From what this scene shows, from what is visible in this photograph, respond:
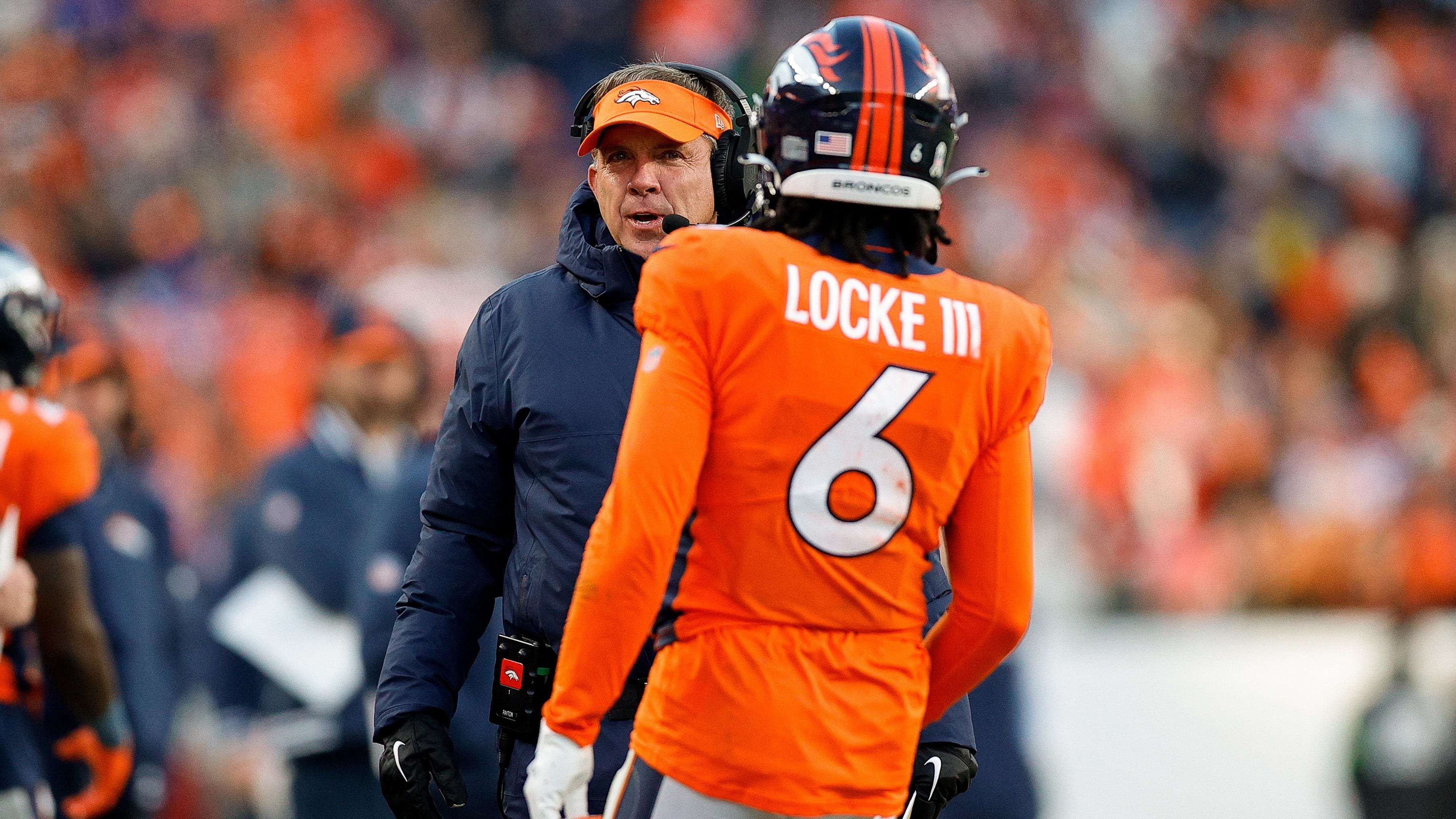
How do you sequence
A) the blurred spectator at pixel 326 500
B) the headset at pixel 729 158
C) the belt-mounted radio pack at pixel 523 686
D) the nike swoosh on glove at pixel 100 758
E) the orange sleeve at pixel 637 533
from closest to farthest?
the orange sleeve at pixel 637 533
the belt-mounted radio pack at pixel 523 686
the headset at pixel 729 158
the nike swoosh on glove at pixel 100 758
the blurred spectator at pixel 326 500

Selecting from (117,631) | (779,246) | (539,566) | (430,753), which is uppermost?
(779,246)

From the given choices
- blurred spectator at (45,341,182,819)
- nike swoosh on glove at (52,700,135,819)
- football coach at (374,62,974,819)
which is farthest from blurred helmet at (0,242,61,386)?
football coach at (374,62,974,819)

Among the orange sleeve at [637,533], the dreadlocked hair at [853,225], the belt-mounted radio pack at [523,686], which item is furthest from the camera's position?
the belt-mounted radio pack at [523,686]

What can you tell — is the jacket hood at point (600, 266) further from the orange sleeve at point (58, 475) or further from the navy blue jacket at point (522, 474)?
the orange sleeve at point (58, 475)

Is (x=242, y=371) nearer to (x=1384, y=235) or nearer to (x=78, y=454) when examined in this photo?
(x=78, y=454)

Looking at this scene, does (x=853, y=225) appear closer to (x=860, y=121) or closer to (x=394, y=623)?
(x=860, y=121)

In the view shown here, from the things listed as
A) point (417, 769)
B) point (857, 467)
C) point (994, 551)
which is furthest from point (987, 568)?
point (417, 769)

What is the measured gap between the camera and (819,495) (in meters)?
2.33

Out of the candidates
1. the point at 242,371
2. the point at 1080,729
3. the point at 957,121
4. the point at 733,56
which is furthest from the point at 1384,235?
the point at 957,121

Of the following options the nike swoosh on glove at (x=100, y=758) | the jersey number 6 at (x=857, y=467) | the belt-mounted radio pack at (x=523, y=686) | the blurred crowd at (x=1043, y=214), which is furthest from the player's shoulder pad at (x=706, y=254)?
the blurred crowd at (x=1043, y=214)

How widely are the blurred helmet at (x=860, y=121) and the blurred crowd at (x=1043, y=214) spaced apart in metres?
4.47

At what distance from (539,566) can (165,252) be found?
8.67m

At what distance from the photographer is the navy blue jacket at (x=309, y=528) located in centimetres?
564

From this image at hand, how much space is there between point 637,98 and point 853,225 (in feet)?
2.49
